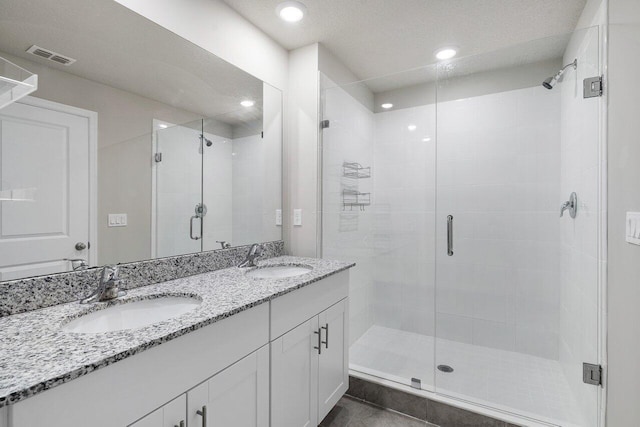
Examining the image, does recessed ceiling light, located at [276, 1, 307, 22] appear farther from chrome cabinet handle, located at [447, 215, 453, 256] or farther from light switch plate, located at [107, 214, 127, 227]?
chrome cabinet handle, located at [447, 215, 453, 256]

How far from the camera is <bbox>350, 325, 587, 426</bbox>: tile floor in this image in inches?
72.2

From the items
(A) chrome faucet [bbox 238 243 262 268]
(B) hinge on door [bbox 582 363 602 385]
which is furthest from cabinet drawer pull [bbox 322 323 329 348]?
(B) hinge on door [bbox 582 363 602 385]

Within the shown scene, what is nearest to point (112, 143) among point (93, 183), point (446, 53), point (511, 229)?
point (93, 183)

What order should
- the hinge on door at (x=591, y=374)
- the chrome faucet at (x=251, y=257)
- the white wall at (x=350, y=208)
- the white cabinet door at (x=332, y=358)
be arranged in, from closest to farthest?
1. the hinge on door at (x=591, y=374)
2. the white cabinet door at (x=332, y=358)
3. the chrome faucet at (x=251, y=257)
4. the white wall at (x=350, y=208)

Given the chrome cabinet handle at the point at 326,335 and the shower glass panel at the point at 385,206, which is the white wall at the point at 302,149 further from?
the chrome cabinet handle at the point at 326,335

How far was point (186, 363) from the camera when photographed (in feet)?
3.11

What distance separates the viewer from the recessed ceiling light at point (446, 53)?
2.38 m

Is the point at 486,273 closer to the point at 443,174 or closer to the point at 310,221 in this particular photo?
the point at 443,174

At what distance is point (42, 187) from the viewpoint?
1.11 meters

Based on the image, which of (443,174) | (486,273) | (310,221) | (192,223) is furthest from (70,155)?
(486,273)

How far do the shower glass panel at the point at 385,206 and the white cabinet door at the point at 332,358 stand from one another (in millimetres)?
543

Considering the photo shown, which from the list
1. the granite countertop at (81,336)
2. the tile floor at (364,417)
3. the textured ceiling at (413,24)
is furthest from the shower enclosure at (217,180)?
the tile floor at (364,417)

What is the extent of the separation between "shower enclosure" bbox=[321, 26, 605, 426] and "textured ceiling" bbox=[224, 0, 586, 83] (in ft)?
0.43

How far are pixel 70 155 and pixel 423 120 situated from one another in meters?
2.40
